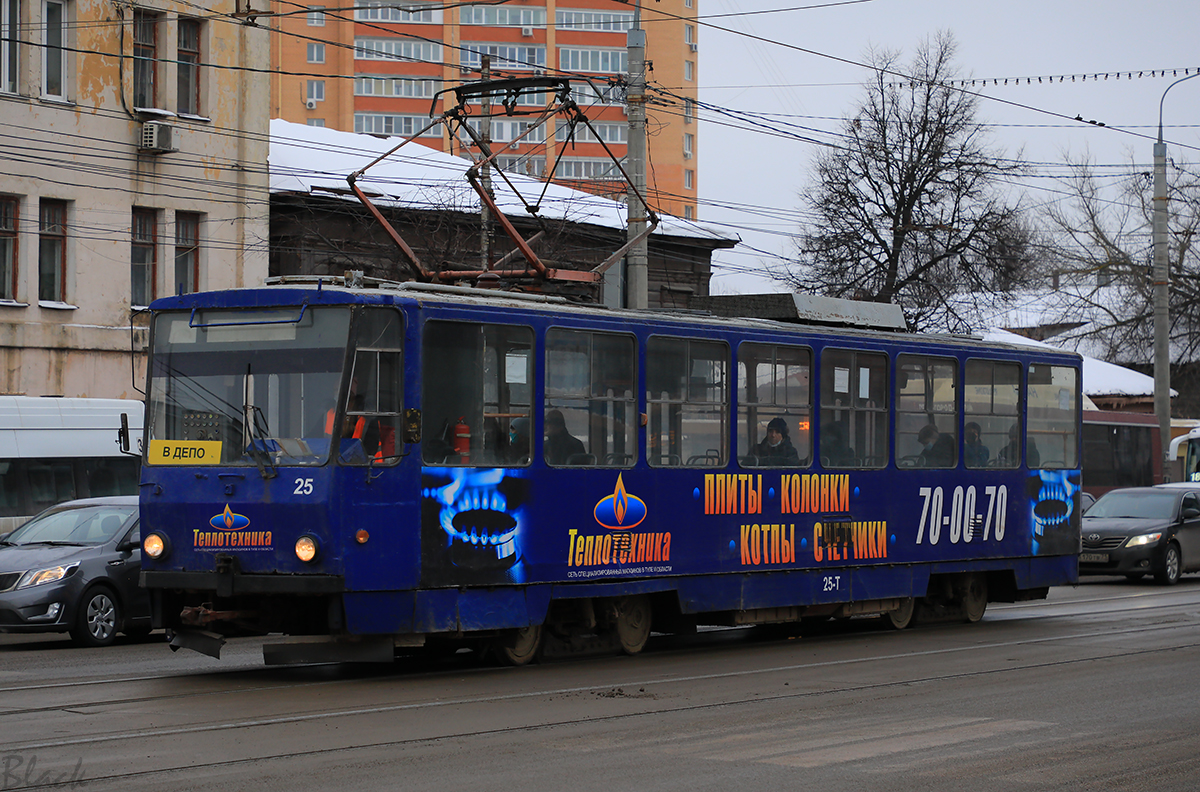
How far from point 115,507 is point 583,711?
8110mm

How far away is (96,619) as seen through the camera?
15500 mm

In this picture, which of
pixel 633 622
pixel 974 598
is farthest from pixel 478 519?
pixel 974 598

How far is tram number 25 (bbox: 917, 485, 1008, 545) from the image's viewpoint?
1620cm

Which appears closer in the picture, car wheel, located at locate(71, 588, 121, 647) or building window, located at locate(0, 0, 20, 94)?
car wheel, located at locate(71, 588, 121, 647)

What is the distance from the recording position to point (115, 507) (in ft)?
53.8

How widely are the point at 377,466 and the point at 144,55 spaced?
22533mm

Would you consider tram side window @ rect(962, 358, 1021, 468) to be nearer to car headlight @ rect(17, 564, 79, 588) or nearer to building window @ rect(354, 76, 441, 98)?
car headlight @ rect(17, 564, 79, 588)

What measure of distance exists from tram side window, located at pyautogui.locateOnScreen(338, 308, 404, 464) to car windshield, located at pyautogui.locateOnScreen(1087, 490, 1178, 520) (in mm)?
17577

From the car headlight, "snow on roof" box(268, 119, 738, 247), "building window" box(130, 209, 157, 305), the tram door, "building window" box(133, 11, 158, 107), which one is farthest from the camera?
"snow on roof" box(268, 119, 738, 247)

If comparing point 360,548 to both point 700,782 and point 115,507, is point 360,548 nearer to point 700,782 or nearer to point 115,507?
point 700,782

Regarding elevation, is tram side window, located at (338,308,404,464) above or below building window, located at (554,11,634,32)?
below

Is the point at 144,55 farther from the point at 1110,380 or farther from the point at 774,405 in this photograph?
the point at 1110,380

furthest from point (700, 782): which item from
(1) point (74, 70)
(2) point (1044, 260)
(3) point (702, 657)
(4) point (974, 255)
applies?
(2) point (1044, 260)

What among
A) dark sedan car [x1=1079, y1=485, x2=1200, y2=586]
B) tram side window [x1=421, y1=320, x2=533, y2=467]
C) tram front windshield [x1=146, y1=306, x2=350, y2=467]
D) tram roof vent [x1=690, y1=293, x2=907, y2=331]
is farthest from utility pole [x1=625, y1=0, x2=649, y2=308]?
dark sedan car [x1=1079, y1=485, x2=1200, y2=586]
